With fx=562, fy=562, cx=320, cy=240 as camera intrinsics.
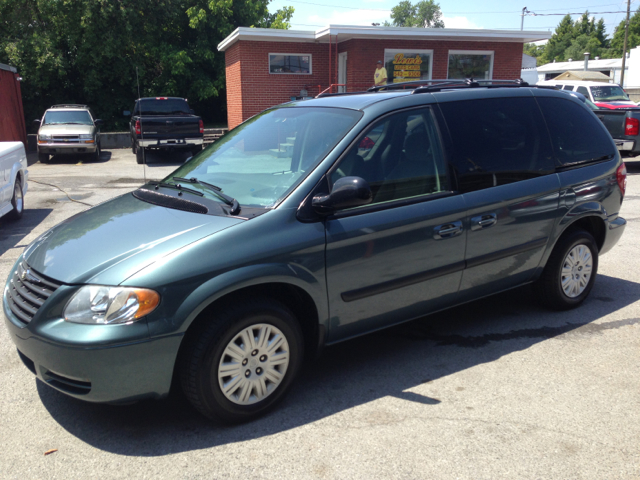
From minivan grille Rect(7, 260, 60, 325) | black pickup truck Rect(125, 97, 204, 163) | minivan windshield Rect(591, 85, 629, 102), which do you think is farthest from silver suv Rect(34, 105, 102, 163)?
minivan windshield Rect(591, 85, 629, 102)

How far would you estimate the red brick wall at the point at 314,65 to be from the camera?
65.7ft

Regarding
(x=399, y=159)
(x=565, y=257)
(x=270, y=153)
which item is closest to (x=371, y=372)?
(x=399, y=159)

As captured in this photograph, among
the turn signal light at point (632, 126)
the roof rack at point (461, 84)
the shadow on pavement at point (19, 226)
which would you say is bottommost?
the shadow on pavement at point (19, 226)

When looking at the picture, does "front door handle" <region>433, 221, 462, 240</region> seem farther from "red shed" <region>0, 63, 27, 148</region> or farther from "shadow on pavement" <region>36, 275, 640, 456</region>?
"red shed" <region>0, 63, 27, 148</region>

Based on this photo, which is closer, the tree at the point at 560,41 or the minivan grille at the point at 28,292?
the minivan grille at the point at 28,292

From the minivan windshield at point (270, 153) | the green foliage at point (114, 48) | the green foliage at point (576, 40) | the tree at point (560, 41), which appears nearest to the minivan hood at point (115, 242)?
the minivan windshield at point (270, 153)

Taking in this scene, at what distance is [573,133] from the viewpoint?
15.4 ft

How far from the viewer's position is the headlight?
278 cm

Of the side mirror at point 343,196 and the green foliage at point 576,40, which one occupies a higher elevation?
the green foliage at point 576,40

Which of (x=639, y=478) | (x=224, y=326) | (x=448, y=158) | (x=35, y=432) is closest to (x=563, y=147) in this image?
(x=448, y=158)

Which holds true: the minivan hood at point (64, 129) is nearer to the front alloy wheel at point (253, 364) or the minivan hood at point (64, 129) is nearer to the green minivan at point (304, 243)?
the green minivan at point (304, 243)

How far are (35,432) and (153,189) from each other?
69.6 inches

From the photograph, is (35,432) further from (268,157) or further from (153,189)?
(268,157)

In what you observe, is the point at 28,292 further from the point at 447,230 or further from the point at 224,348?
the point at 447,230
